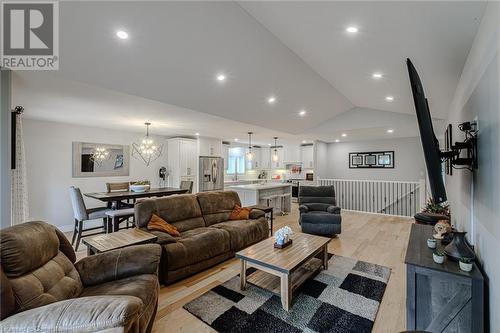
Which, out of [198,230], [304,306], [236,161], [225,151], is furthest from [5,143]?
[236,161]

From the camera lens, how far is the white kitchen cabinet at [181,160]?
22.5 ft

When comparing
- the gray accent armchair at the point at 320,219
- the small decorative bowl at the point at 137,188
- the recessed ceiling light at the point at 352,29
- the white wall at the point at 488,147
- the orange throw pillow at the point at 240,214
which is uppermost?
the recessed ceiling light at the point at 352,29

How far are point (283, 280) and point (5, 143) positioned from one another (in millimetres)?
3348

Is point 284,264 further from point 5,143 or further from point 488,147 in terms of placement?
point 5,143

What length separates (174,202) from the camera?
11.9 ft

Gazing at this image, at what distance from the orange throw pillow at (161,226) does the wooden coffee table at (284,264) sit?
106cm

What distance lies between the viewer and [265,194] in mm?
6039

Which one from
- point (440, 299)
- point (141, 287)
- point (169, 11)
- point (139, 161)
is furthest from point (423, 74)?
point (139, 161)

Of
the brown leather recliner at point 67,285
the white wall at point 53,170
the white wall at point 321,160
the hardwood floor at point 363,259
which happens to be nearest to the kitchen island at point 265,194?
the hardwood floor at point 363,259

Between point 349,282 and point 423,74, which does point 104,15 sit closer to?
point 423,74

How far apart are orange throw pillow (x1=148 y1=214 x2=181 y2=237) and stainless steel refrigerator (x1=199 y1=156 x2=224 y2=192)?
416 cm

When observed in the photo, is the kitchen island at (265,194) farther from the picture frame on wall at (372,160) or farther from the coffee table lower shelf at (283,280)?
the picture frame on wall at (372,160)

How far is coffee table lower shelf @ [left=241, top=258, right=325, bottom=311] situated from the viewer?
2.25m

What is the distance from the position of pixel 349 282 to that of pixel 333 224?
1.74 meters
